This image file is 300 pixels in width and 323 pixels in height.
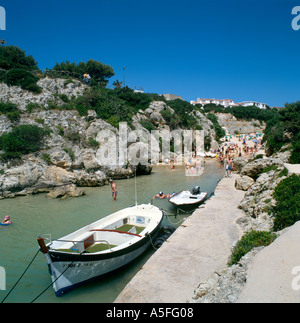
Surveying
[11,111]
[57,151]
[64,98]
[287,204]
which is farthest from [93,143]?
[287,204]

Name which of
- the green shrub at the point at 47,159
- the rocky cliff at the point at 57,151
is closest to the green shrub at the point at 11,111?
the rocky cliff at the point at 57,151

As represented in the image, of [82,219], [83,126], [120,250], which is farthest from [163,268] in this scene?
[83,126]

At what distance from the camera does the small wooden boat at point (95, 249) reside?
256 inches

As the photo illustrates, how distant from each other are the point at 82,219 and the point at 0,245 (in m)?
4.16

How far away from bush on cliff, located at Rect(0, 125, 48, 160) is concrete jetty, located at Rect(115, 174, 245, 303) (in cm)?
1917

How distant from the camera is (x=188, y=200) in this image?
48.1 ft

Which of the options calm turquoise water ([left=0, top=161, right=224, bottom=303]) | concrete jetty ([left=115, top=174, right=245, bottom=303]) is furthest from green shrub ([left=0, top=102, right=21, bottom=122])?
concrete jetty ([left=115, top=174, right=245, bottom=303])

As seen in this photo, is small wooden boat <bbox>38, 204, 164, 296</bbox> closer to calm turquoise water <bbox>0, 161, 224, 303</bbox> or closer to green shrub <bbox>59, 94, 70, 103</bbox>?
calm turquoise water <bbox>0, 161, 224, 303</bbox>

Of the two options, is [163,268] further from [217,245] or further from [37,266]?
[37,266]

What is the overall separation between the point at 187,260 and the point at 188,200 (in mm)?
8014

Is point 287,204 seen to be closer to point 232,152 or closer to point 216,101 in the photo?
point 232,152

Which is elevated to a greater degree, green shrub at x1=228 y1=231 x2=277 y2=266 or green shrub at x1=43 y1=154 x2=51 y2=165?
green shrub at x1=43 y1=154 x2=51 y2=165

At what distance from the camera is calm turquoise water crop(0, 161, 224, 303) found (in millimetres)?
6926

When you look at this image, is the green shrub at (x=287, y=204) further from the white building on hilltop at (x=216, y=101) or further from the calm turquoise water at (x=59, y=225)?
the white building on hilltop at (x=216, y=101)
